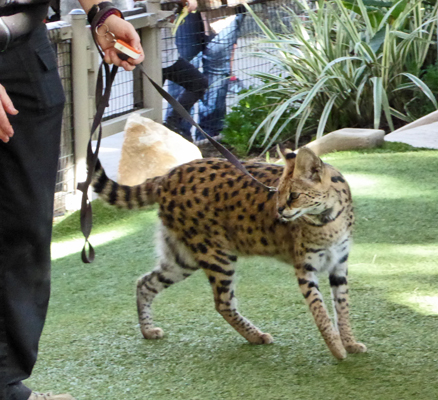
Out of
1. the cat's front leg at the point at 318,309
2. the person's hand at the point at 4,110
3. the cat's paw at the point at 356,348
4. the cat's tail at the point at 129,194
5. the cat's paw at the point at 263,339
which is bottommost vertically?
the cat's paw at the point at 263,339

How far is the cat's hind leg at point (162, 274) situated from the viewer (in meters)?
3.54

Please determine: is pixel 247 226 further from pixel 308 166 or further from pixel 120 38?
pixel 120 38

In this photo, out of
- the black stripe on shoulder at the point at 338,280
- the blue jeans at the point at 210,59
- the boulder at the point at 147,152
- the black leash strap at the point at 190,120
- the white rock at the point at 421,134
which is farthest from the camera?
the blue jeans at the point at 210,59

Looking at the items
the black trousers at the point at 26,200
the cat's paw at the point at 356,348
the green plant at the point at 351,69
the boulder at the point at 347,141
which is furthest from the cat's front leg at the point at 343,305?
the green plant at the point at 351,69

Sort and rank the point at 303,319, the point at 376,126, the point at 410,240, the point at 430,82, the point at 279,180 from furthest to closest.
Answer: the point at 430,82
the point at 376,126
the point at 410,240
the point at 303,319
the point at 279,180

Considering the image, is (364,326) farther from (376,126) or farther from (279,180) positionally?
(376,126)

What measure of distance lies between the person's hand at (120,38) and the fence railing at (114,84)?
3.62 meters

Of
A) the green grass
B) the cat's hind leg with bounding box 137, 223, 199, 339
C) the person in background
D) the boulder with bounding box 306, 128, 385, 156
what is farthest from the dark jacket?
the boulder with bounding box 306, 128, 385, 156

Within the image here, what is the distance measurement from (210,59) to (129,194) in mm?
4971

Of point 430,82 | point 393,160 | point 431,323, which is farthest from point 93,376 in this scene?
point 430,82

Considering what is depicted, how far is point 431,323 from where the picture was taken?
3.36 m

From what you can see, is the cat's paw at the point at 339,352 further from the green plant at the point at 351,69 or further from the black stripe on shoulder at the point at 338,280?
the green plant at the point at 351,69

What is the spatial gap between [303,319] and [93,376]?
1.07 meters

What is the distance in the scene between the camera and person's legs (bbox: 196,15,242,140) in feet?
27.2
